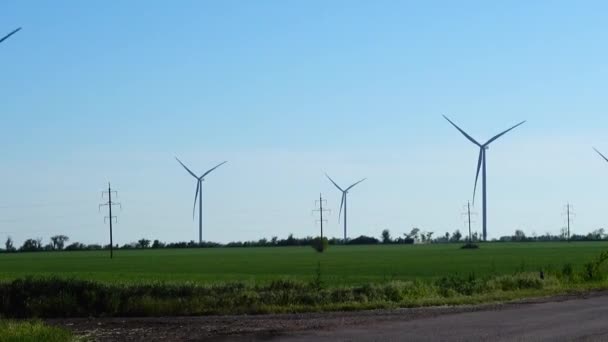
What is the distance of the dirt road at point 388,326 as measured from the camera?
23156mm

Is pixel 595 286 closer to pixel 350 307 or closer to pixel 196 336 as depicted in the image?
pixel 350 307

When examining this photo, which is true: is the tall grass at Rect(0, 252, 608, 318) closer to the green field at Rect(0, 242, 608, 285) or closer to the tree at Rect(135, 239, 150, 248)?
the green field at Rect(0, 242, 608, 285)

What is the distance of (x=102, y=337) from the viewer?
2500 centimetres

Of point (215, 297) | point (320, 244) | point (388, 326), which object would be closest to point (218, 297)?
point (215, 297)

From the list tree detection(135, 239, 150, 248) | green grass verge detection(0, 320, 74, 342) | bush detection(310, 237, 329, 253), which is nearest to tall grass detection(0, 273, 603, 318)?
green grass verge detection(0, 320, 74, 342)

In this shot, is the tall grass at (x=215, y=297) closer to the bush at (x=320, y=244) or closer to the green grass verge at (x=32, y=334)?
the green grass verge at (x=32, y=334)

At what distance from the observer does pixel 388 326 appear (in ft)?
83.5

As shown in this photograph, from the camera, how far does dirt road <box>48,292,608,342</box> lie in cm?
2316

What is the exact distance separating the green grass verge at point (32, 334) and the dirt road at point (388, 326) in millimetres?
827

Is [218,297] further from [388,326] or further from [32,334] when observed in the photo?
[32,334]

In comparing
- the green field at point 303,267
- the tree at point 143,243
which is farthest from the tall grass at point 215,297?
the tree at point 143,243

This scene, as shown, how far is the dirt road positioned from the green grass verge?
827 mm

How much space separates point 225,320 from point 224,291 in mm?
5409

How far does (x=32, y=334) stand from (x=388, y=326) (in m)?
7.98
